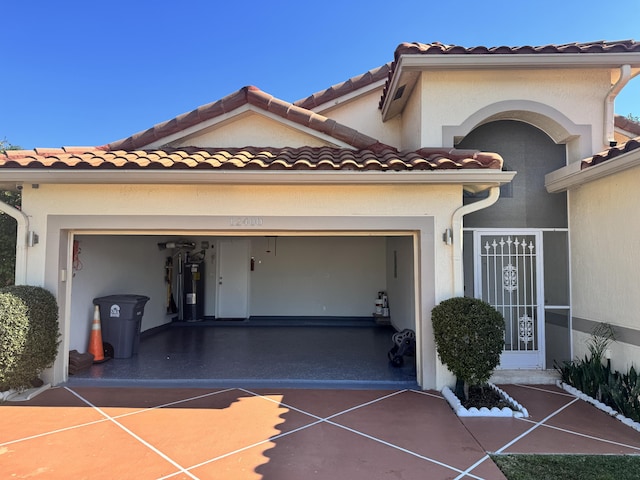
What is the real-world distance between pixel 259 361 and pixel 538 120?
6983mm

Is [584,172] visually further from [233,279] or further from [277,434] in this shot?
[233,279]

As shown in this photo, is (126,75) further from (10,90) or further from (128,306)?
(128,306)

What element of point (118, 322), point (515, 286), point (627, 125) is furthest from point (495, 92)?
point (118, 322)

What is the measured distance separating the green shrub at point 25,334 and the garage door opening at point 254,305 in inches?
35.6

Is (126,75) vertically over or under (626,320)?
over

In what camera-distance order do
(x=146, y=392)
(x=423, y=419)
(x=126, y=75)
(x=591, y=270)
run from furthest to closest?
(x=126, y=75) → (x=591, y=270) → (x=146, y=392) → (x=423, y=419)

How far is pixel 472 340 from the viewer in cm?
518

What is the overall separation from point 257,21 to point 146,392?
36.5 ft

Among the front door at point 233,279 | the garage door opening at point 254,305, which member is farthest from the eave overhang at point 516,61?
the front door at point 233,279

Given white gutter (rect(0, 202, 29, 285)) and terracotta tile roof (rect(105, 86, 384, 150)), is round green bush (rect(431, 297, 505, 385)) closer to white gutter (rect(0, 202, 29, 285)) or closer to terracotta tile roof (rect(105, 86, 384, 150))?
terracotta tile roof (rect(105, 86, 384, 150))

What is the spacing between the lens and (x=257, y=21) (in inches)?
479

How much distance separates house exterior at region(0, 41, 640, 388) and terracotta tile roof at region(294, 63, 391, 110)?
1.41 m

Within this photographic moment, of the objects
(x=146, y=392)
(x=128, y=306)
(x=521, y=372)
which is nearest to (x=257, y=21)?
(x=128, y=306)

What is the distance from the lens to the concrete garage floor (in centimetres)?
642
